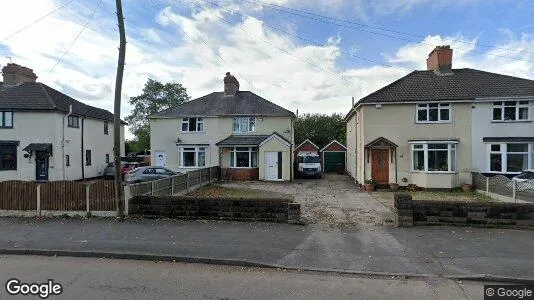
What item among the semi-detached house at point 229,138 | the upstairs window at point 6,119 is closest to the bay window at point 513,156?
the semi-detached house at point 229,138

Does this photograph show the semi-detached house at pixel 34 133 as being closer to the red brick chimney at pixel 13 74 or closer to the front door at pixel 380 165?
the red brick chimney at pixel 13 74

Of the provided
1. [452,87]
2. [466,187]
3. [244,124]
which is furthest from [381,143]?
[244,124]

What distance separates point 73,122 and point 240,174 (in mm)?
13131

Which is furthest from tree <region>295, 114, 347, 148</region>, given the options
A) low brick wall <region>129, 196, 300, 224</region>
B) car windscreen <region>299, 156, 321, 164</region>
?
low brick wall <region>129, 196, 300, 224</region>

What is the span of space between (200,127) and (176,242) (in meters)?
18.6

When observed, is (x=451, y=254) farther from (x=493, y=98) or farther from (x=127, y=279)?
(x=493, y=98)

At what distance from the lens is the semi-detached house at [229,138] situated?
23.4 m

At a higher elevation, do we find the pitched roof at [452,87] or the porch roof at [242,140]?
the pitched roof at [452,87]

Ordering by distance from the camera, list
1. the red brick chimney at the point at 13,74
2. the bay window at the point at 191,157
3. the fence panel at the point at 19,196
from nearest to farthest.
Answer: the fence panel at the point at 19,196 → the red brick chimney at the point at 13,74 → the bay window at the point at 191,157

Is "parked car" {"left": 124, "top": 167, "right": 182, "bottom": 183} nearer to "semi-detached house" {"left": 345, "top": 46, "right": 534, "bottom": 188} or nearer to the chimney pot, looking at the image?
the chimney pot

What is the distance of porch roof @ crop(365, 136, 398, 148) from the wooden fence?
1381 cm

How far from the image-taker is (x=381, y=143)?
61.2ft

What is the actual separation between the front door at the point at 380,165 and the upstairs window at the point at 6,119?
23.9m

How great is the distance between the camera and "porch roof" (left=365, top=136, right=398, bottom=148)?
1853 cm
